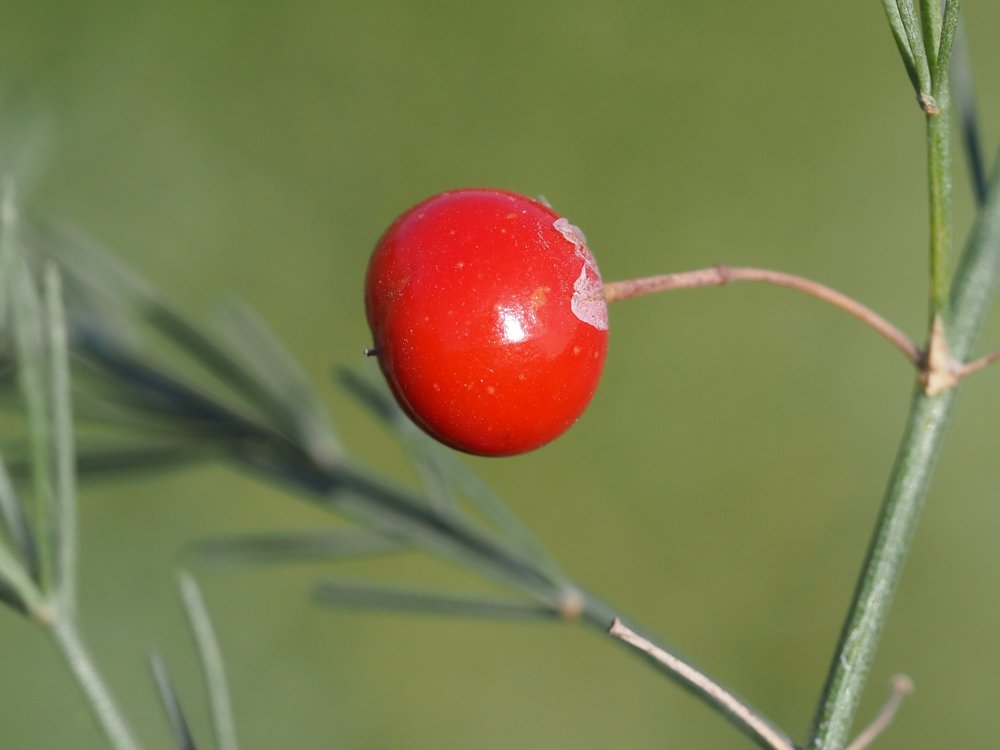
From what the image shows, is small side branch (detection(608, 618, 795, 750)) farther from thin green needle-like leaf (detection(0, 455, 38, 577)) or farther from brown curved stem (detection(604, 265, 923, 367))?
thin green needle-like leaf (detection(0, 455, 38, 577))

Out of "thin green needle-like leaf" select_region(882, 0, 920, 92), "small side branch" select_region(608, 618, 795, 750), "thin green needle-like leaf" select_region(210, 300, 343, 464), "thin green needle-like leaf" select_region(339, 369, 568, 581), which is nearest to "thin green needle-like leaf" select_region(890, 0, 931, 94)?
"thin green needle-like leaf" select_region(882, 0, 920, 92)

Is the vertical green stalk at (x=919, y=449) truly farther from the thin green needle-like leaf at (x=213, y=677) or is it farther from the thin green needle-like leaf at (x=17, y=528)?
the thin green needle-like leaf at (x=17, y=528)

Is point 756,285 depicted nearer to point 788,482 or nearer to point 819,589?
point 788,482

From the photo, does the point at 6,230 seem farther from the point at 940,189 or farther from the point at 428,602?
the point at 940,189

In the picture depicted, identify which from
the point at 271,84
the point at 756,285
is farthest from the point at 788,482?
the point at 271,84

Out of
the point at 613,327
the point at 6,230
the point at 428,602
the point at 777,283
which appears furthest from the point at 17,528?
the point at 613,327

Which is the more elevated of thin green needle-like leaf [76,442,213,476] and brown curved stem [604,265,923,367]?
brown curved stem [604,265,923,367]
